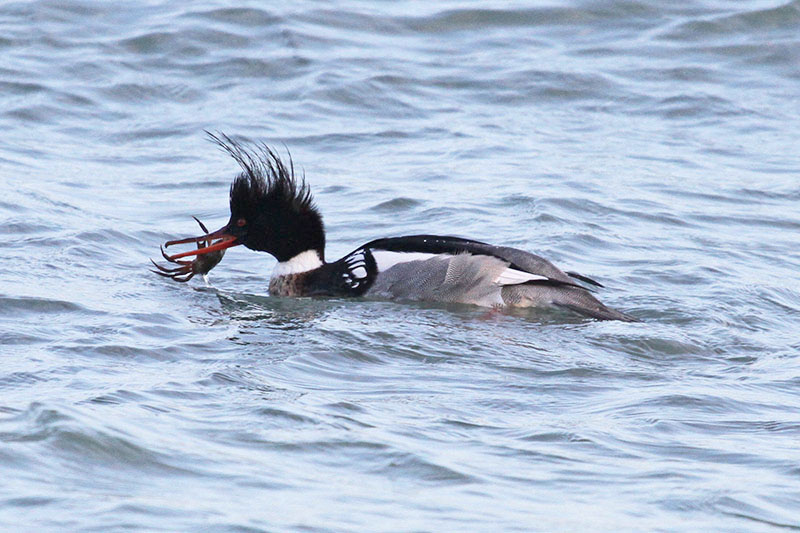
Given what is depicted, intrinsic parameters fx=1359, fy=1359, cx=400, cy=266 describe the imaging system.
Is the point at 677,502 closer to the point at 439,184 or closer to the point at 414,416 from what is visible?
the point at 414,416

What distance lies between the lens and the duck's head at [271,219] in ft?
28.9

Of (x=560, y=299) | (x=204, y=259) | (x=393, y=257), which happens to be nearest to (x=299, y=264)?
(x=204, y=259)

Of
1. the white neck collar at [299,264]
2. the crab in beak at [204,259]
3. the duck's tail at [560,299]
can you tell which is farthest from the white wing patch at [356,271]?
the duck's tail at [560,299]

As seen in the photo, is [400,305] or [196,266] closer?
[400,305]

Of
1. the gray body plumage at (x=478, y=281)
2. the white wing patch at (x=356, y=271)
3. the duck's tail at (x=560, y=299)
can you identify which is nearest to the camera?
the duck's tail at (x=560, y=299)

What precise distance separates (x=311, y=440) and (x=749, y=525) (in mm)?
1760

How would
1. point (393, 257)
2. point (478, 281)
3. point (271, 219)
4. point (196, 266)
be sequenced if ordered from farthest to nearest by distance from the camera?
point (271, 219)
point (196, 266)
point (393, 257)
point (478, 281)

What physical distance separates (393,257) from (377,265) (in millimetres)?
129

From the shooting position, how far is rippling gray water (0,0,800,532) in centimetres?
514

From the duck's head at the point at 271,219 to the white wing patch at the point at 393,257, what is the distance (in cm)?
67

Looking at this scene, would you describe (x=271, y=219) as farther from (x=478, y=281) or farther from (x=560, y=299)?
(x=560, y=299)

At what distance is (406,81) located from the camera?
1498 centimetres

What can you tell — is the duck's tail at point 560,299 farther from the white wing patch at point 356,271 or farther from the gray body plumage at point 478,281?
the white wing patch at point 356,271

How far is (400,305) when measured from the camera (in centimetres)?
844
